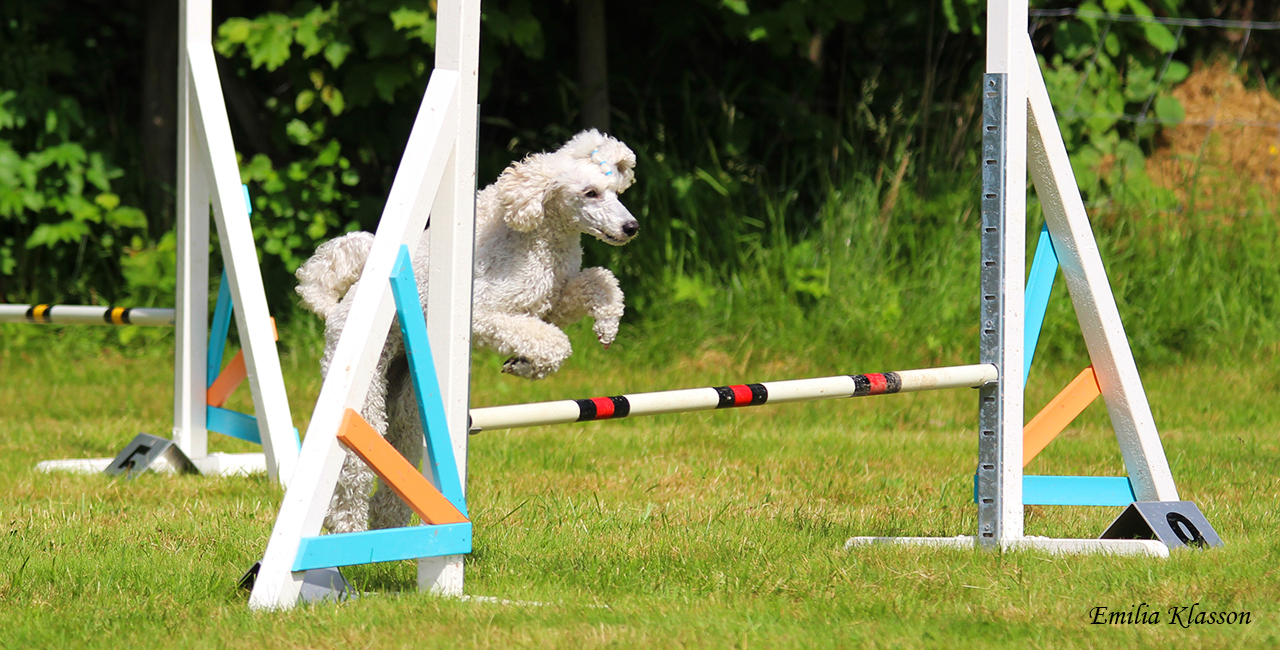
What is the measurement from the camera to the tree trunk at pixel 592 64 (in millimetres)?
7039

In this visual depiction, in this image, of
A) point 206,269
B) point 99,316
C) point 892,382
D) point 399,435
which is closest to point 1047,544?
point 892,382

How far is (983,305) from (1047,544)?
0.60 m

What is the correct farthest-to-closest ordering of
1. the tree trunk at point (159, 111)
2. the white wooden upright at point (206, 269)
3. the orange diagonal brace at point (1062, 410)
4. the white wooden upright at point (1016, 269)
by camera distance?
the tree trunk at point (159, 111) → the white wooden upright at point (206, 269) → the orange diagonal brace at point (1062, 410) → the white wooden upright at point (1016, 269)

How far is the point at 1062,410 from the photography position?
340 cm

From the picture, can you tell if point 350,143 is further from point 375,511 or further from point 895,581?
point 895,581

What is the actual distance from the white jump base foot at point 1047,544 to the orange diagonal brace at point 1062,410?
24 cm

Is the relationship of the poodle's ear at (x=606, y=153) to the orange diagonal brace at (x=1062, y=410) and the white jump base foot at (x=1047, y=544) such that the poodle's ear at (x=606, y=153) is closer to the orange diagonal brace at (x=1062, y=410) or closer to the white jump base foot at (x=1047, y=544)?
the white jump base foot at (x=1047, y=544)

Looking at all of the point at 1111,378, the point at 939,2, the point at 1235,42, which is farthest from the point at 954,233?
the point at 1111,378

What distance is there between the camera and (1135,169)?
7.00 m

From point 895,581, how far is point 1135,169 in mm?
4851

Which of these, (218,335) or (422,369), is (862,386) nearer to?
(422,369)

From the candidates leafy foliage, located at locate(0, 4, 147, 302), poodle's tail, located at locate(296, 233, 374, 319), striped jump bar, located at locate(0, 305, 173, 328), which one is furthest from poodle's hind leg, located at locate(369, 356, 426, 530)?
leafy foliage, located at locate(0, 4, 147, 302)

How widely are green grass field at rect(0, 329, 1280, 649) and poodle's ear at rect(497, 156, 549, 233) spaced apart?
0.80 metres

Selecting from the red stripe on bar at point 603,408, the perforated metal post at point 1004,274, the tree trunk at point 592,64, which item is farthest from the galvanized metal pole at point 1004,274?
the tree trunk at point 592,64
